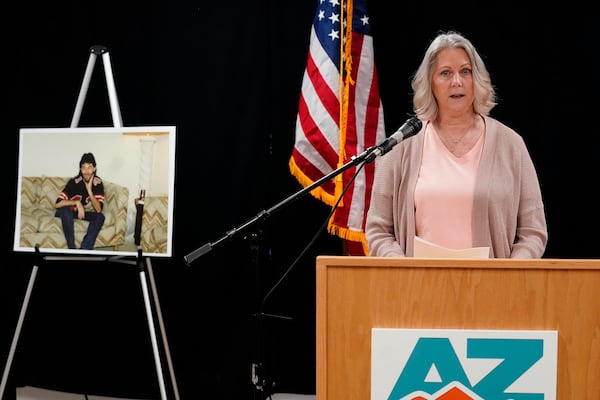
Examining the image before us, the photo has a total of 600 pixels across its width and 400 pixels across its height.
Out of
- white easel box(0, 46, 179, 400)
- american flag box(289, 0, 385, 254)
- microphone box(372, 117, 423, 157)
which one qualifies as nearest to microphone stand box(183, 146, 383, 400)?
microphone box(372, 117, 423, 157)

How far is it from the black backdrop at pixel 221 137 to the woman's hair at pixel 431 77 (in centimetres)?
104

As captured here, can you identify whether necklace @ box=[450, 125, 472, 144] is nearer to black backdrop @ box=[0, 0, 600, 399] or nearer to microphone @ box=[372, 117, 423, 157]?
microphone @ box=[372, 117, 423, 157]

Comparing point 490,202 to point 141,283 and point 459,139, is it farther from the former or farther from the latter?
point 141,283

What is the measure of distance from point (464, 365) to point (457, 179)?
83cm

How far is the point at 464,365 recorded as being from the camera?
1344 millimetres

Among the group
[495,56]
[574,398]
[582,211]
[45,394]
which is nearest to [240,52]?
[495,56]

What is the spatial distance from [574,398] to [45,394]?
309 cm

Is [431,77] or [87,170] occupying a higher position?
[431,77]

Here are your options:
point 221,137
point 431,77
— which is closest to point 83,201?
point 221,137

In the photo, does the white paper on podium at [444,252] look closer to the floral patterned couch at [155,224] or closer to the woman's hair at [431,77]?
the woman's hair at [431,77]

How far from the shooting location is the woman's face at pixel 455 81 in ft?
6.91

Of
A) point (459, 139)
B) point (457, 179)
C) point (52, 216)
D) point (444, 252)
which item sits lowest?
point (444, 252)

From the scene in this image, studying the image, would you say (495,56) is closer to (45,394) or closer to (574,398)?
(574,398)

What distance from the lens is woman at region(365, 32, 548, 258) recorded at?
6.57 feet
